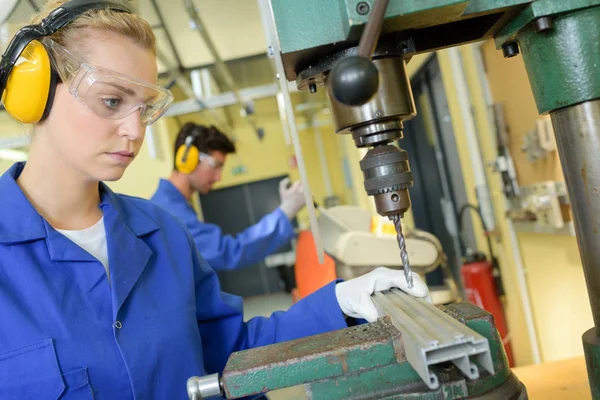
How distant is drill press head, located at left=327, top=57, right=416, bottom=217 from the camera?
0.64m

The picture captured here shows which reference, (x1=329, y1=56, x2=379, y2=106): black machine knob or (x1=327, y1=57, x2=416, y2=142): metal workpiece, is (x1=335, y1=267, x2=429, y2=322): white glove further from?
(x1=329, y1=56, x2=379, y2=106): black machine knob

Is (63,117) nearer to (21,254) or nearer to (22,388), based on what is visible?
(21,254)

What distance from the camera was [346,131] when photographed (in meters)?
0.69

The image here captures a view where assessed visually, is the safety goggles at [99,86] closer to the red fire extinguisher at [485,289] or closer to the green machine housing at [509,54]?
the green machine housing at [509,54]

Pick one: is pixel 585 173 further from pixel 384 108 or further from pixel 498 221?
pixel 498 221

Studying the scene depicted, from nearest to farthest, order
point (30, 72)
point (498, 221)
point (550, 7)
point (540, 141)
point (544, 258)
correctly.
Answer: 1. point (550, 7)
2. point (30, 72)
3. point (540, 141)
4. point (544, 258)
5. point (498, 221)

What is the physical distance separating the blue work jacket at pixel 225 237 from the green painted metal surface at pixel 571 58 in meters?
2.16

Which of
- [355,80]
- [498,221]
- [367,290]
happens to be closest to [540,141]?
[498,221]

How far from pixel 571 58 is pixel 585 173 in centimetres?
15

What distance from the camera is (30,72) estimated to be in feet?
2.84

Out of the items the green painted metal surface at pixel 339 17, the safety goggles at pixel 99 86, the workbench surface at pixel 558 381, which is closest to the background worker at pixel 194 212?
the safety goggles at pixel 99 86

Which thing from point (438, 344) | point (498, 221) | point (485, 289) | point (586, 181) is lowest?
point (485, 289)

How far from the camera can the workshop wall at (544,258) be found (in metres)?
1.80

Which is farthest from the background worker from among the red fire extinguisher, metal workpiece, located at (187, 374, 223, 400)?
metal workpiece, located at (187, 374, 223, 400)
